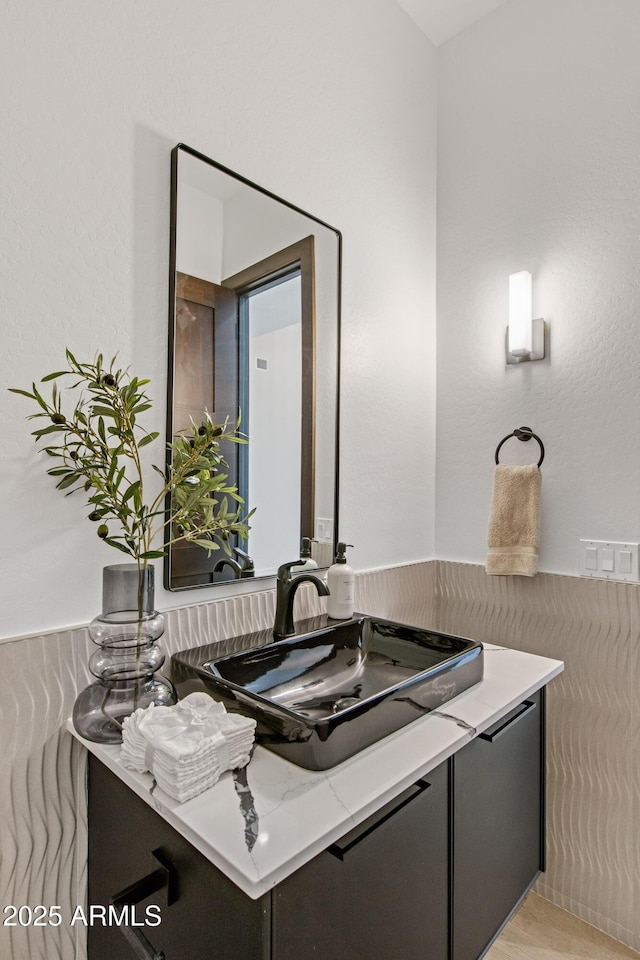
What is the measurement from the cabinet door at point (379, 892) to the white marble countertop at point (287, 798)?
0.07 m

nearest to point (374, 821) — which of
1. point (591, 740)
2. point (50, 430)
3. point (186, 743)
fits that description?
point (186, 743)

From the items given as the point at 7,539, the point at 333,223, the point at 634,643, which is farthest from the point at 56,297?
the point at 634,643

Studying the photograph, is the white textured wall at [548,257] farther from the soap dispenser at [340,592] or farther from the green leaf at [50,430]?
the green leaf at [50,430]

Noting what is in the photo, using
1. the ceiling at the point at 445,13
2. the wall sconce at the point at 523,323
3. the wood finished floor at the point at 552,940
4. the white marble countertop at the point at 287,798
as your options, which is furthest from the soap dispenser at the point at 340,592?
the ceiling at the point at 445,13

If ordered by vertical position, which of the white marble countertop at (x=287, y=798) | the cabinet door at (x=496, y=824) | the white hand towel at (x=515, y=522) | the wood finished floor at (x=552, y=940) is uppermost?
the white hand towel at (x=515, y=522)

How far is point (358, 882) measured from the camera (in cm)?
88

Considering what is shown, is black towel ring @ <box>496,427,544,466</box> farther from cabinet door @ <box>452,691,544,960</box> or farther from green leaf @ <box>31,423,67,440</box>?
green leaf @ <box>31,423,67,440</box>

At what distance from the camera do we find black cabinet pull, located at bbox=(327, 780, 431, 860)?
33.2 inches

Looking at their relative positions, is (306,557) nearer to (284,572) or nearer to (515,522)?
(284,572)

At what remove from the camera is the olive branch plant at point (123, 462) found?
41.4 inches

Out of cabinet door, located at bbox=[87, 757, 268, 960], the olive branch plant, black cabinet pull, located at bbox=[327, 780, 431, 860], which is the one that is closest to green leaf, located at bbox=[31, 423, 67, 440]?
the olive branch plant

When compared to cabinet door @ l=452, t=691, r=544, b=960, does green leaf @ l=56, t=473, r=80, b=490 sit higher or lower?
higher

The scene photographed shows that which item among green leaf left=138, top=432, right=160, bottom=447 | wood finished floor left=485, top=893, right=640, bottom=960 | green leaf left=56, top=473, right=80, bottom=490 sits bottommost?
wood finished floor left=485, top=893, right=640, bottom=960

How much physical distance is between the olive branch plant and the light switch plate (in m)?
1.06
